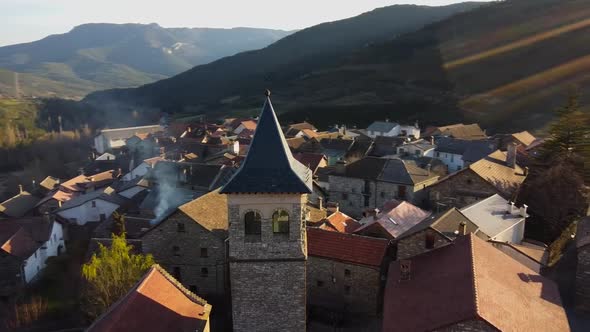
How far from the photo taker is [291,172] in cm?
1762

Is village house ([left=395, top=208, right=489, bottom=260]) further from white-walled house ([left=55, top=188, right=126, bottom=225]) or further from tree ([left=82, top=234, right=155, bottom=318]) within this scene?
white-walled house ([left=55, top=188, right=126, bottom=225])

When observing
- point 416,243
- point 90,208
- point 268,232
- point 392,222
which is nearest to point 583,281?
point 416,243

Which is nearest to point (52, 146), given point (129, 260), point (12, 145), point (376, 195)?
point (12, 145)

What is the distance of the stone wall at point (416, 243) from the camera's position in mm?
24016

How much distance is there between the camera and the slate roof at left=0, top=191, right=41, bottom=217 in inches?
2234

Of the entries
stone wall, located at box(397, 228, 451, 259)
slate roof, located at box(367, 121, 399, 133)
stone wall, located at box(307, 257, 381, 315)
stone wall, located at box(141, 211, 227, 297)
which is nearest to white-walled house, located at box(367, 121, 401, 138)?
slate roof, located at box(367, 121, 399, 133)

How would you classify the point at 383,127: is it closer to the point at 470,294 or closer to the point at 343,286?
the point at 343,286

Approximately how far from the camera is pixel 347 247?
92.4 ft

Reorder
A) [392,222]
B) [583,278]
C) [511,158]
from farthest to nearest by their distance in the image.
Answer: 1. [511,158]
2. [392,222]
3. [583,278]

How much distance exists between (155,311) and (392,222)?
60.6 feet

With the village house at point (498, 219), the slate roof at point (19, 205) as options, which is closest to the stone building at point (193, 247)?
the village house at point (498, 219)

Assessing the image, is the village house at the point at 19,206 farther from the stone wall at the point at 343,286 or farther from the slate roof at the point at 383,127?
the slate roof at the point at 383,127

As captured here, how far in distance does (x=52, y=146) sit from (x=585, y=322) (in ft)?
371

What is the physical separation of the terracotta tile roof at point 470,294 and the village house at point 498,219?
911 centimetres
